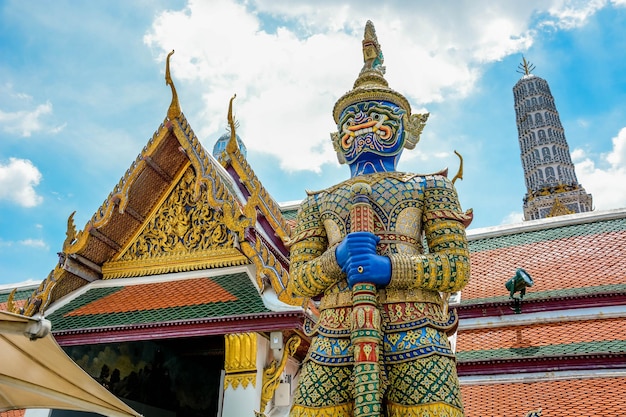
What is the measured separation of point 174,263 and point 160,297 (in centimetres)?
53

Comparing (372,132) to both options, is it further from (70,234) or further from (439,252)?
(70,234)

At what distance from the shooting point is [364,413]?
9.00ft

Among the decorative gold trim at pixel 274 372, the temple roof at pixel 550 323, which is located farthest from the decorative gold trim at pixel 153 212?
the temple roof at pixel 550 323

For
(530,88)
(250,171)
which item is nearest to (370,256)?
(250,171)

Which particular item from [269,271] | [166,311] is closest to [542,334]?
[269,271]

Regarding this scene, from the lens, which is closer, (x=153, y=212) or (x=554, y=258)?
(x=153, y=212)

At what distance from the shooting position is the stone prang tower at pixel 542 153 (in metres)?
42.1

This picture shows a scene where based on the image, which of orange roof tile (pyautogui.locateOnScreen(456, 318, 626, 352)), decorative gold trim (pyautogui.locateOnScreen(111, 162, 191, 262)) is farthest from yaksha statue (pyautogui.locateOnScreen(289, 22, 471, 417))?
decorative gold trim (pyautogui.locateOnScreen(111, 162, 191, 262))

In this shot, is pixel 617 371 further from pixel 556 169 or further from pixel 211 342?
pixel 556 169

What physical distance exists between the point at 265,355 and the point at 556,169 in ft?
149

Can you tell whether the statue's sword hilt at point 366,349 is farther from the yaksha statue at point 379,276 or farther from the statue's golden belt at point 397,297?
the statue's golden belt at point 397,297

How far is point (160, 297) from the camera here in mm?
5238

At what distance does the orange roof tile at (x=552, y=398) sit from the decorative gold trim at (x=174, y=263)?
8.24 ft

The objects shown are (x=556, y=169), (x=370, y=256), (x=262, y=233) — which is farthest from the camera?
(x=556, y=169)
